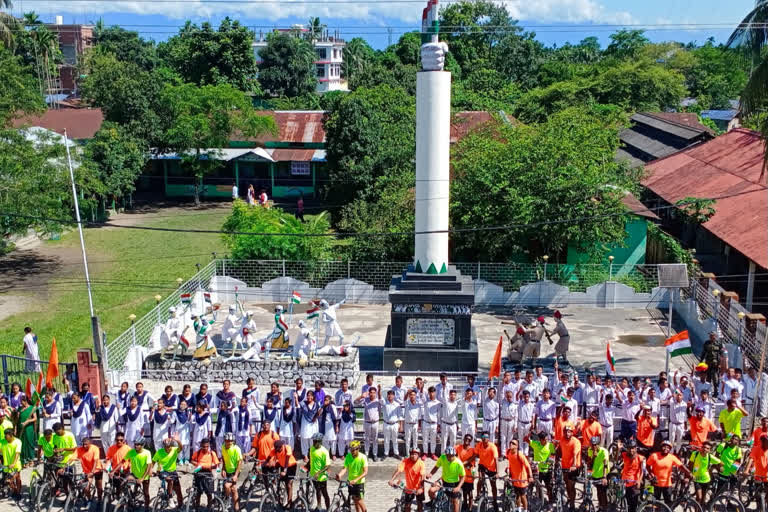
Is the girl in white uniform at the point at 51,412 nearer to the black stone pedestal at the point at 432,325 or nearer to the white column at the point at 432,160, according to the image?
the black stone pedestal at the point at 432,325

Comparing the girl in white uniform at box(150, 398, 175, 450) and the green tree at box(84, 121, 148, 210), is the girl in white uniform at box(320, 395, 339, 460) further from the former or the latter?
the green tree at box(84, 121, 148, 210)

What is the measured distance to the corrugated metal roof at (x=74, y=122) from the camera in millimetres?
46188

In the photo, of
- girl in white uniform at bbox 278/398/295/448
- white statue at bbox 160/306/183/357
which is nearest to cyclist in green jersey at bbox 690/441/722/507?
girl in white uniform at bbox 278/398/295/448

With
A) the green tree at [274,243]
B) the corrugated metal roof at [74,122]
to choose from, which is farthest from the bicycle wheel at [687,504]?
the corrugated metal roof at [74,122]

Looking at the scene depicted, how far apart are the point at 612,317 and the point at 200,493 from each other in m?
15.5

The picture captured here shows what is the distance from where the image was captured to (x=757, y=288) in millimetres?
24844

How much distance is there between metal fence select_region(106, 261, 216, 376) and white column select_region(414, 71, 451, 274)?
6.99 meters

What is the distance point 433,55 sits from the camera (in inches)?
735

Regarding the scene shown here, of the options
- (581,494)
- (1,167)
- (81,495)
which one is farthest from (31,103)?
(581,494)

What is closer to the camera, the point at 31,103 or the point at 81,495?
the point at 81,495

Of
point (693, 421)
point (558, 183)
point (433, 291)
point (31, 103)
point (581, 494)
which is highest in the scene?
point (31, 103)

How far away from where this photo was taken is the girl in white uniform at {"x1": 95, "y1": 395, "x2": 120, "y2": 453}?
14359 millimetres

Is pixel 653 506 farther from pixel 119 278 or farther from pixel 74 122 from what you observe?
pixel 74 122

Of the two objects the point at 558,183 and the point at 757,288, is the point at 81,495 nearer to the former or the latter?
the point at 558,183
